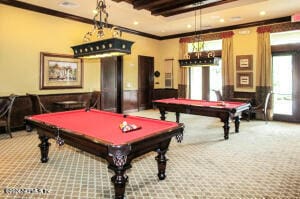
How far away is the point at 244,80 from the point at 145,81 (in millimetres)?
4245

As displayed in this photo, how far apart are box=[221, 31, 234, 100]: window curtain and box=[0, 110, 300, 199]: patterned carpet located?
357cm

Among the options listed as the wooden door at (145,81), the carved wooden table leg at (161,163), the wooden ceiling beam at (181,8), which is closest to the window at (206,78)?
the wooden door at (145,81)

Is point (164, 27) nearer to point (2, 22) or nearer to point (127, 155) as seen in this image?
point (2, 22)

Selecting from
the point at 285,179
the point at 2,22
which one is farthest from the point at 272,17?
the point at 2,22

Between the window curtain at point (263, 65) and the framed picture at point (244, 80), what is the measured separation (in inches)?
10.9

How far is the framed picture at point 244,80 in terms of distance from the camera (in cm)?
831

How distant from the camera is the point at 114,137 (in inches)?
99.8

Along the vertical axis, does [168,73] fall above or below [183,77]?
above

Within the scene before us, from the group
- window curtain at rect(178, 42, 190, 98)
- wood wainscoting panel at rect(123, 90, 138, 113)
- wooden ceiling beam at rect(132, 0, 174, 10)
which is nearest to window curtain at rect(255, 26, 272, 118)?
window curtain at rect(178, 42, 190, 98)

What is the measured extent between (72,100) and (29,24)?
2.50 m

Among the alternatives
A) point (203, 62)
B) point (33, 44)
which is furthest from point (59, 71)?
point (203, 62)

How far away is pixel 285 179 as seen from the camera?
323 cm

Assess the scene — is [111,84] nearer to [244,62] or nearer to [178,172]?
[244,62]

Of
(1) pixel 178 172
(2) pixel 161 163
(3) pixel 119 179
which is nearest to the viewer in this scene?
(3) pixel 119 179
